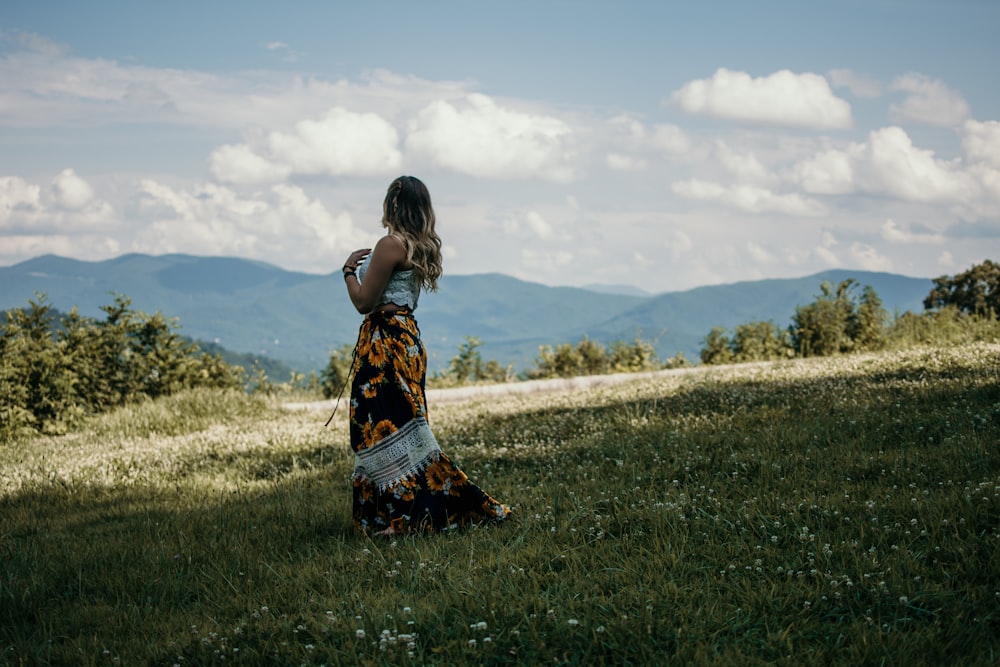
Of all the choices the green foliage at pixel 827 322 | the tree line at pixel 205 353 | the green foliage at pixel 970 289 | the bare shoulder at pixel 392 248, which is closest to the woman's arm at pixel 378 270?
the bare shoulder at pixel 392 248

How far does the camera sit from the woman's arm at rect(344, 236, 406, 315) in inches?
241

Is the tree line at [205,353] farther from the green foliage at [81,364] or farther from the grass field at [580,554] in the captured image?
the grass field at [580,554]

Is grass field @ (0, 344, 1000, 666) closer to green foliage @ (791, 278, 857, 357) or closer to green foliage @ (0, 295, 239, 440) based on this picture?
green foliage @ (0, 295, 239, 440)

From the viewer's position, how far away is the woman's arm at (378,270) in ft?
20.1

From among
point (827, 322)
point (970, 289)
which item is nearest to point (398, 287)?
point (827, 322)

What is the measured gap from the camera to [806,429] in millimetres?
7773

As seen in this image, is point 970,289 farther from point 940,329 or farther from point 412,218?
point 412,218

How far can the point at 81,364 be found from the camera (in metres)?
14.3

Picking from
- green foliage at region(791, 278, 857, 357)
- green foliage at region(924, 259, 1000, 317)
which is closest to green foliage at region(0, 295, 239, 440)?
green foliage at region(791, 278, 857, 357)

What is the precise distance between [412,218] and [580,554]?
3.03 metres

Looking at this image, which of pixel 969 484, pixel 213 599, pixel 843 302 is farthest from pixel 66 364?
pixel 843 302

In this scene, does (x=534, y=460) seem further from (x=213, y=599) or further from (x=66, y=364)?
(x=66, y=364)

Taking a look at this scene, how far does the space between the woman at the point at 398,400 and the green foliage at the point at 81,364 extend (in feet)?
32.0

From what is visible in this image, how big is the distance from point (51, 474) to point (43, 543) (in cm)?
332
